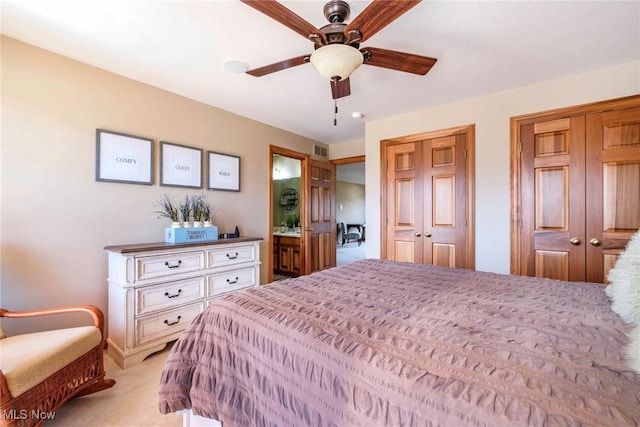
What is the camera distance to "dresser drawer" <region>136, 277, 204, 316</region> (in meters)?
2.12

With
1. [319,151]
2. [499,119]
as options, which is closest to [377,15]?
[499,119]

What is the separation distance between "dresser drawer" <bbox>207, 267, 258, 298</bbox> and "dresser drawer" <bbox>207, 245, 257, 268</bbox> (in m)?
0.10

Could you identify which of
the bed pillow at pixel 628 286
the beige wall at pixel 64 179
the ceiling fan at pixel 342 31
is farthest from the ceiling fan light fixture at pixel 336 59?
the beige wall at pixel 64 179

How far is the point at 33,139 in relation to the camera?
197 centimetres

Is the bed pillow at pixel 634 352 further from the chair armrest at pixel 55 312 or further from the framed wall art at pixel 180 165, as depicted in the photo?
the framed wall art at pixel 180 165

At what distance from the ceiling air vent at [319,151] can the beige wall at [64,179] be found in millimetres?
2241

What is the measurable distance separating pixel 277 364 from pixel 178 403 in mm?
656

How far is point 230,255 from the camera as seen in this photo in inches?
109

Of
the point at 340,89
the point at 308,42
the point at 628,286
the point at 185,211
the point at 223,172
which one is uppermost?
the point at 308,42

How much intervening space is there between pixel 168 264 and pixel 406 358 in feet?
7.16

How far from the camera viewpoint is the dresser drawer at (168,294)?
2123mm

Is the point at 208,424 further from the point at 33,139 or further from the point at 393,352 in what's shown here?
the point at 33,139

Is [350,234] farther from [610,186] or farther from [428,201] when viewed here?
[610,186]

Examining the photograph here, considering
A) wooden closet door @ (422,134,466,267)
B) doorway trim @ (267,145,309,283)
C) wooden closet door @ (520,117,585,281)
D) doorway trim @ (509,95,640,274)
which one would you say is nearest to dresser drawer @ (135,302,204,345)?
doorway trim @ (267,145,309,283)
